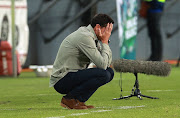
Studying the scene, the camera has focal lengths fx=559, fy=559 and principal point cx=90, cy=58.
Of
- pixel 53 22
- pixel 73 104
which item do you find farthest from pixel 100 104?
pixel 53 22

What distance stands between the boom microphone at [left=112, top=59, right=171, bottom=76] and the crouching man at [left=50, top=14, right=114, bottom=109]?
52.3 inches

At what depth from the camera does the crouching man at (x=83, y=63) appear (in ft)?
22.5

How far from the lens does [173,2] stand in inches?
802

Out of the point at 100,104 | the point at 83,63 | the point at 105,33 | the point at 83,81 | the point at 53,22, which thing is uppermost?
the point at 53,22

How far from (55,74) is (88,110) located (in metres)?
0.62

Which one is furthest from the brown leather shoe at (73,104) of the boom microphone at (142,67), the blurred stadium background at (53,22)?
the blurred stadium background at (53,22)

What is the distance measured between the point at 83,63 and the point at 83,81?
0.24 meters

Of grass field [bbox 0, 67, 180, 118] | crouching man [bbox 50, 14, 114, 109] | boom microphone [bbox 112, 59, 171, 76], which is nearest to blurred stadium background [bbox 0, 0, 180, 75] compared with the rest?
grass field [bbox 0, 67, 180, 118]

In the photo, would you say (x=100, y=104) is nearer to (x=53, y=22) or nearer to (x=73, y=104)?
(x=73, y=104)

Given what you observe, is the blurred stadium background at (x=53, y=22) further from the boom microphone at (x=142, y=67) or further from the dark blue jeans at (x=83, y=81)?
the dark blue jeans at (x=83, y=81)

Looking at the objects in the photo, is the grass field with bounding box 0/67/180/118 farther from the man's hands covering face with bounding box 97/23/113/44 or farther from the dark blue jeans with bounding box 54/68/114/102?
the man's hands covering face with bounding box 97/23/113/44

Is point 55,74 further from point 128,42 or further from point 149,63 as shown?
point 128,42

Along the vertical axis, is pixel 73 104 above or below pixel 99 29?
below

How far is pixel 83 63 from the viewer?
23.1ft
